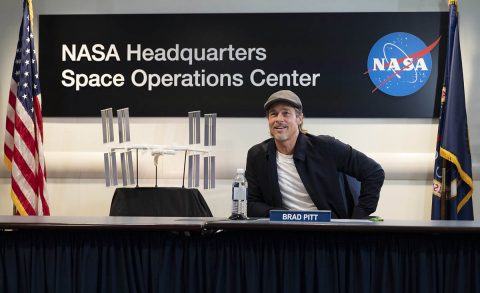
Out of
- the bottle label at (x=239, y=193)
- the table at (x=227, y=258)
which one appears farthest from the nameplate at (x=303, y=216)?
the bottle label at (x=239, y=193)

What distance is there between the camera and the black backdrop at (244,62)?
5.19 meters

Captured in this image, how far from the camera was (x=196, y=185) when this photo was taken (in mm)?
4609

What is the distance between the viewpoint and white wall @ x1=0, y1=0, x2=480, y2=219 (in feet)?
16.9

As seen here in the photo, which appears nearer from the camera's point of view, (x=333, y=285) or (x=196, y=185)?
(x=333, y=285)

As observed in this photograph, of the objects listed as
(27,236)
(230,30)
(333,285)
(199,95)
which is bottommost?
(333,285)

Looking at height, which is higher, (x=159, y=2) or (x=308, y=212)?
(x=159, y=2)

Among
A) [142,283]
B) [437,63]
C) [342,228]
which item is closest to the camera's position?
[342,228]

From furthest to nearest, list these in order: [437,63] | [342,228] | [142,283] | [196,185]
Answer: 1. [437,63]
2. [196,185]
3. [142,283]
4. [342,228]

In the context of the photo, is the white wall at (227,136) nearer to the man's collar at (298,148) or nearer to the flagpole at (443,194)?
the flagpole at (443,194)

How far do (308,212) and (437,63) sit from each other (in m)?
3.26

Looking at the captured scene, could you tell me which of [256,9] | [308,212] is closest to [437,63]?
[256,9]

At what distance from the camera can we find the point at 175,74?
17.4 ft

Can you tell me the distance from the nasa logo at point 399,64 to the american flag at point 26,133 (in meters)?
2.73

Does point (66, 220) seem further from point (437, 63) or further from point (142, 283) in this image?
point (437, 63)
